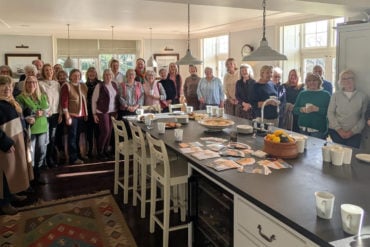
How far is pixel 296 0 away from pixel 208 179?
228 cm

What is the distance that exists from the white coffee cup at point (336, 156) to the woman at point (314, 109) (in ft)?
5.81

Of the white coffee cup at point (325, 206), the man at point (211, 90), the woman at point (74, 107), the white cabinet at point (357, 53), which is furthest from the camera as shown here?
the man at point (211, 90)

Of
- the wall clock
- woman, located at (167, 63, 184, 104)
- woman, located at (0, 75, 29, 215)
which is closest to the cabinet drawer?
woman, located at (0, 75, 29, 215)

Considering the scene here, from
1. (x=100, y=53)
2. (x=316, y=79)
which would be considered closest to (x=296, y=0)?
(x=316, y=79)

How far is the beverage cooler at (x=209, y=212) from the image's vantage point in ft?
6.57

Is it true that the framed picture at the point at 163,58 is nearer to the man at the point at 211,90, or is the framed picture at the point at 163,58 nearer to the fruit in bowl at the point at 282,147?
the man at the point at 211,90

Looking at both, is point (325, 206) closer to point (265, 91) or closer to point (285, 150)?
point (285, 150)

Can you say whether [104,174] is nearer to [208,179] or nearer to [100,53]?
[208,179]

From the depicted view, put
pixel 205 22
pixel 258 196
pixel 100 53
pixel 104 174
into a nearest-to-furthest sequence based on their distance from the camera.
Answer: pixel 258 196 → pixel 104 174 → pixel 205 22 → pixel 100 53

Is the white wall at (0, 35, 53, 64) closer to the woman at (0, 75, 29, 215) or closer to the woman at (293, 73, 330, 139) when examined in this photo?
the woman at (0, 75, 29, 215)

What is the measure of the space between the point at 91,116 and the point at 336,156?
4038 millimetres

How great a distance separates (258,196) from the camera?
1.62 m

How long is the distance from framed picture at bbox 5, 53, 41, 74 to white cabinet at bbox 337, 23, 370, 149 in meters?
8.04

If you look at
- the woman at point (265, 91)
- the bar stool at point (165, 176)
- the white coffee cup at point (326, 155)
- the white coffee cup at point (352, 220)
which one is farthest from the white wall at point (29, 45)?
the white coffee cup at point (352, 220)
